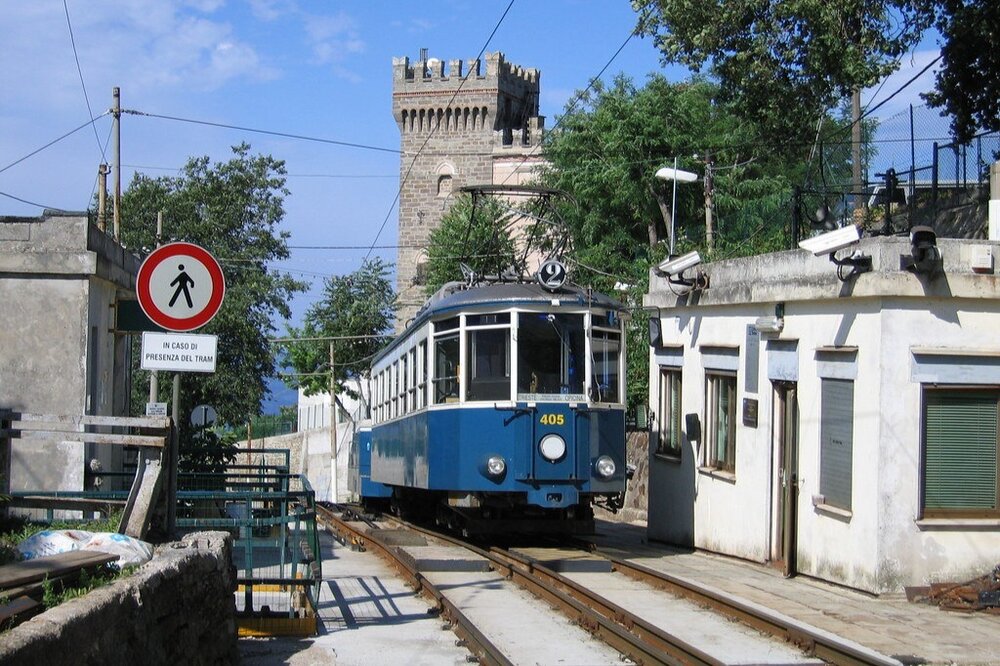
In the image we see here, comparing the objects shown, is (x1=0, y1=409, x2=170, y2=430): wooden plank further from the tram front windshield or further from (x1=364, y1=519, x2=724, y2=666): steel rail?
the tram front windshield

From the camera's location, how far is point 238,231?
150 ft

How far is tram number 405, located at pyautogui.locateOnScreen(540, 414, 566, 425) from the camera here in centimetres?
1426

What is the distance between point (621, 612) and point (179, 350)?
3829 mm

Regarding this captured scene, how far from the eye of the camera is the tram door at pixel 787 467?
13328 millimetres

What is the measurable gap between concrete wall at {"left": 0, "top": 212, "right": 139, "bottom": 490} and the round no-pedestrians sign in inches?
220

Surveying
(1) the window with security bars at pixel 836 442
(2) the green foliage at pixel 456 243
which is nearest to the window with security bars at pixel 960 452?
(1) the window with security bars at pixel 836 442

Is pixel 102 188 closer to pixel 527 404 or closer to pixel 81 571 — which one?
pixel 527 404

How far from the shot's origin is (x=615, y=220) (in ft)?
144

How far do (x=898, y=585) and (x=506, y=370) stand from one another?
494cm

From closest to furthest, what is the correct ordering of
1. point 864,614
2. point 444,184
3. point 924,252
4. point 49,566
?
1. point 49,566
2. point 864,614
3. point 924,252
4. point 444,184

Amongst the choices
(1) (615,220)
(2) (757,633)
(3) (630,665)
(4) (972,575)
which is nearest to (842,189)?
(4) (972,575)

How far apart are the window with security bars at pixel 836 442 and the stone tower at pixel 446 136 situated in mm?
55962

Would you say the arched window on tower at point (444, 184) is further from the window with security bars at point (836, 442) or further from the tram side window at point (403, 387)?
the window with security bars at point (836, 442)

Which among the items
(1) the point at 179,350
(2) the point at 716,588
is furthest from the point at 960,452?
(1) the point at 179,350
